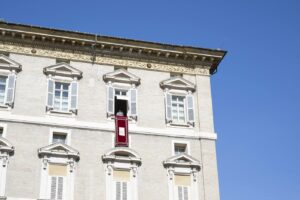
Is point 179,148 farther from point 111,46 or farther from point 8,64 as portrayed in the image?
point 8,64

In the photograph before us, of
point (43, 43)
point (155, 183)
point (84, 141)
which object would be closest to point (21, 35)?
point (43, 43)

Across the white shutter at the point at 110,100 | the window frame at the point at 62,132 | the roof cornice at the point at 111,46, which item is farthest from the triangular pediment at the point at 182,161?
the roof cornice at the point at 111,46

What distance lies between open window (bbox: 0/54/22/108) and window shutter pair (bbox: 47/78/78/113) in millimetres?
2023

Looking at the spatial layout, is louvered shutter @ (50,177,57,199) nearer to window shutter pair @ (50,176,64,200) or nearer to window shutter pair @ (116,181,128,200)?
window shutter pair @ (50,176,64,200)

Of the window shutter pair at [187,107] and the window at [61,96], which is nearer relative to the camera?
the window at [61,96]

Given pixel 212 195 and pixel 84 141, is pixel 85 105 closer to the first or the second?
pixel 84 141

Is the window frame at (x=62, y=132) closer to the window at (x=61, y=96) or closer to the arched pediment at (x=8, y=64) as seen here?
the window at (x=61, y=96)

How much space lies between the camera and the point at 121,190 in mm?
32156

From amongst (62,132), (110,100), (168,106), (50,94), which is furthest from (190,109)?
(50,94)

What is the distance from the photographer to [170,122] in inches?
1384

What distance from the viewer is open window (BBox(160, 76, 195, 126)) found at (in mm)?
35469

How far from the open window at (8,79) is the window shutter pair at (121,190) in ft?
25.2

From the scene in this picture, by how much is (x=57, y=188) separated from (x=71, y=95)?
591 centimetres

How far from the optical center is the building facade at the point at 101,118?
104 feet
